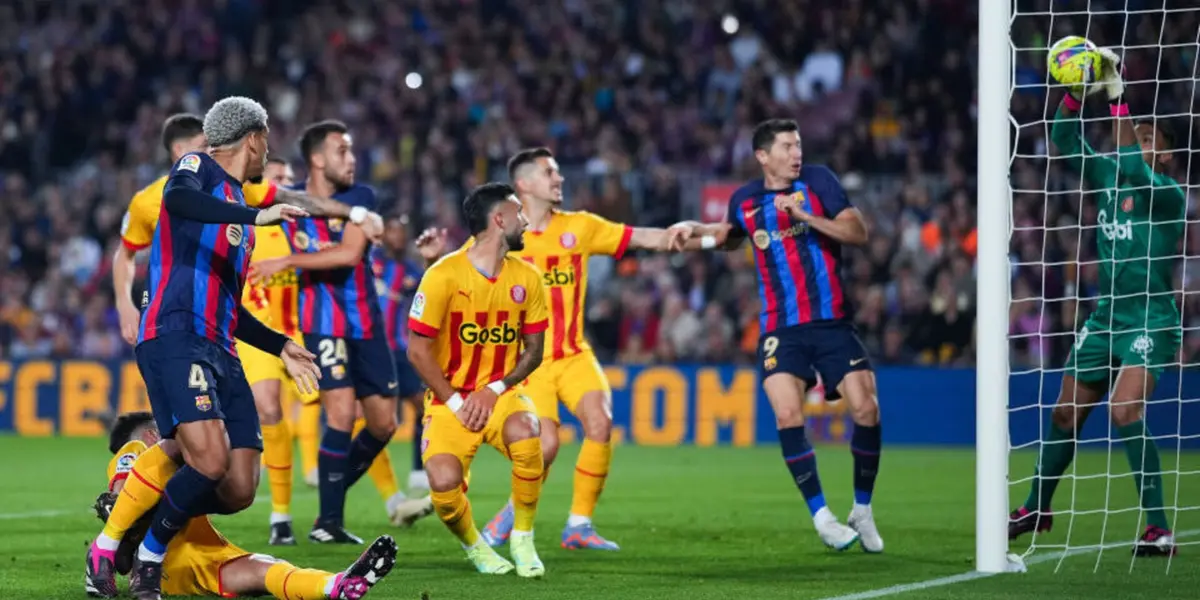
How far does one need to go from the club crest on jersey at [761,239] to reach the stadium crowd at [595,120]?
8395 millimetres

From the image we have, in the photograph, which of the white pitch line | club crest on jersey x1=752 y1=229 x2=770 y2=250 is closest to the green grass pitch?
the white pitch line

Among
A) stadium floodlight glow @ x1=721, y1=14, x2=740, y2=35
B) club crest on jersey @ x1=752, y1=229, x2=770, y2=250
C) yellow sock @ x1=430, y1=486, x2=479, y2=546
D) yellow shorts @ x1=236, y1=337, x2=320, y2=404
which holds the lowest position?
yellow sock @ x1=430, y1=486, x2=479, y2=546

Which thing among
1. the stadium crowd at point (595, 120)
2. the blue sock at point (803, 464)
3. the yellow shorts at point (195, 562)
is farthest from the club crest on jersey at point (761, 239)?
the stadium crowd at point (595, 120)

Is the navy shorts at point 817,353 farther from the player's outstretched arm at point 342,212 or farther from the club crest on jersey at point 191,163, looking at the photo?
the club crest on jersey at point 191,163

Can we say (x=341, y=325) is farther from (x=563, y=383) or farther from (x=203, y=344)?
(x=203, y=344)

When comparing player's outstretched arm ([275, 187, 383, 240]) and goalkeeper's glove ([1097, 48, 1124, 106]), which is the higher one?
goalkeeper's glove ([1097, 48, 1124, 106])

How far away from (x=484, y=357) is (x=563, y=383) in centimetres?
134

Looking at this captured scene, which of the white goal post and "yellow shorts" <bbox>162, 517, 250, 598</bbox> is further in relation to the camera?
the white goal post

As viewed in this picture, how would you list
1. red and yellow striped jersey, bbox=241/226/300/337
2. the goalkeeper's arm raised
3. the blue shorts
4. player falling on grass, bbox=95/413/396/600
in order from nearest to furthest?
player falling on grass, bbox=95/413/396/600
the goalkeeper's arm raised
red and yellow striped jersey, bbox=241/226/300/337
the blue shorts

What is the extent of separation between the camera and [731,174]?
21719mm

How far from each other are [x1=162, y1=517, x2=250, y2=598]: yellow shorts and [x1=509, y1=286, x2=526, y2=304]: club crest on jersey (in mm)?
2000

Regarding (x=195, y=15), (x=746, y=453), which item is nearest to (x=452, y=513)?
(x=746, y=453)

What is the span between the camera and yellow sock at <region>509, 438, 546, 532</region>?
26.5 feet

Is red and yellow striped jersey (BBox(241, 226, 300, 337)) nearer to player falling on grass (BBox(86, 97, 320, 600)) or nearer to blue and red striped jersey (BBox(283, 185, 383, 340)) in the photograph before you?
blue and red striped jersey (BBox(283, 185, 383, 340))
